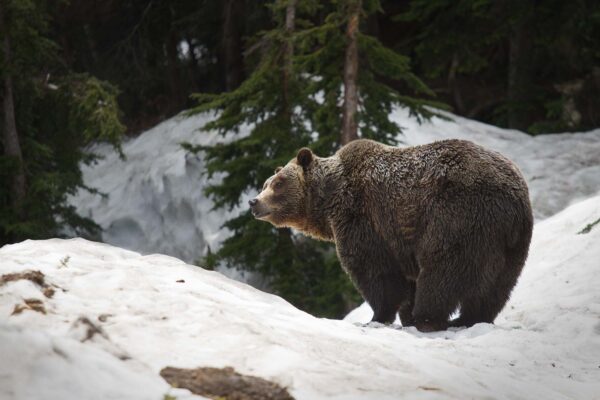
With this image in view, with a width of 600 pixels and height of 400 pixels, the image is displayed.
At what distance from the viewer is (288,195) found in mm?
7789

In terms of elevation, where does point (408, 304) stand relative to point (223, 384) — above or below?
below

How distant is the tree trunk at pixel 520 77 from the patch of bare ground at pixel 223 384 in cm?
1555

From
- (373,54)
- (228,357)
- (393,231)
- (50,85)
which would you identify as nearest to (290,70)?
(373,54)

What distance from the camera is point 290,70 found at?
13.3 meters

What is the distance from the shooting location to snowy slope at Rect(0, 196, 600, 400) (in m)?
3.65

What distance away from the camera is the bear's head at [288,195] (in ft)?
25.5

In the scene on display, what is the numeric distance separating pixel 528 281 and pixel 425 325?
2.49 metres

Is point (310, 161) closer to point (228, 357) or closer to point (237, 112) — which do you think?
point (228, 357)

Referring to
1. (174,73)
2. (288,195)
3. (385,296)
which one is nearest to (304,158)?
(288,195)

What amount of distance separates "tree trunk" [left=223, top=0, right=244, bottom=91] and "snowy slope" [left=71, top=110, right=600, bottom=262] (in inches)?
52.9

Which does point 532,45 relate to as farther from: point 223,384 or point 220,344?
point 223,384

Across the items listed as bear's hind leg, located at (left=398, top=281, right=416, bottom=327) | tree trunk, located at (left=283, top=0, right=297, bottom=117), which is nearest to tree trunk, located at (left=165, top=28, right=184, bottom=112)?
tree trunk, located at (left=283, top=0, right=297, bottom=117)

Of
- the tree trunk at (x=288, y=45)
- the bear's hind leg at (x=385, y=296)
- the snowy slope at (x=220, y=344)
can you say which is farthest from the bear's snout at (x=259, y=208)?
the tree trunk at (x=288, y=45)

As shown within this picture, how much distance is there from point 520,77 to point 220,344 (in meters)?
15.6
